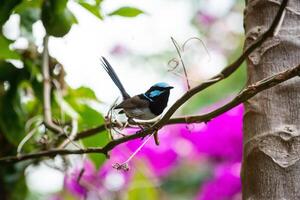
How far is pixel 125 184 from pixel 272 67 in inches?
53.7

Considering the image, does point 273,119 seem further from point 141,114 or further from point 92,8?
point 92,8

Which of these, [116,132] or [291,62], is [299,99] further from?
[116,132]

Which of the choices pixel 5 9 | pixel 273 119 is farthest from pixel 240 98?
pixel 5 9

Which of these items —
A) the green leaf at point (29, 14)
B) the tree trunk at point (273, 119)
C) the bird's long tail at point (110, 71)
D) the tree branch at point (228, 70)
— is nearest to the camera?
the tree branch at point (228, 70)

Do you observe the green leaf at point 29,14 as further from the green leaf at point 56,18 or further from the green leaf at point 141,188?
the green leaf at point 141,188

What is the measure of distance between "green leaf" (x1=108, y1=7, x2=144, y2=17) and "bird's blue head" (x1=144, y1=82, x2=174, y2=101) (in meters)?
0.28

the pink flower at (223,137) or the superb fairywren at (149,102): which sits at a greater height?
the superb fairywren at (149,102)

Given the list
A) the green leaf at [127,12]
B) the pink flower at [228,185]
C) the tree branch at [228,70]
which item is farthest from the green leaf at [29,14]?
the pink flower at [228,185]

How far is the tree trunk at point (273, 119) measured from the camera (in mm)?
1021

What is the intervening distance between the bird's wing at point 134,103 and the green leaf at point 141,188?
843mm

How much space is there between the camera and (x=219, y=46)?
351cm

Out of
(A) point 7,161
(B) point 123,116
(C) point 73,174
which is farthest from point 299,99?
(C) point 73,174

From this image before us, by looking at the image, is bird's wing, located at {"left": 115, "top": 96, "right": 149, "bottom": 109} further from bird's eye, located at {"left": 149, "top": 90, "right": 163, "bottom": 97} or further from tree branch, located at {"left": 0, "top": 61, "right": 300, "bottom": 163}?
tree branch, located at {"left": 0, "top": 61, "right": 300, "bottom": 163}

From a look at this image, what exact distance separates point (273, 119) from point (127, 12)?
674 millimetres
